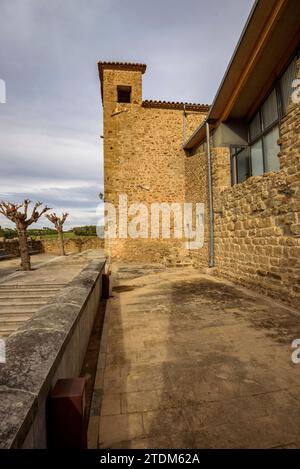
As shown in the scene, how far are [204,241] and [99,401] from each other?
9.11 meters

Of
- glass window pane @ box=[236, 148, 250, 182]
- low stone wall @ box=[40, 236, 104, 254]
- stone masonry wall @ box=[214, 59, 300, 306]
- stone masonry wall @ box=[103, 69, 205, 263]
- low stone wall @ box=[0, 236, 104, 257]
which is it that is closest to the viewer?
stone masonry wall @ box=[214, 59, 300, 306]

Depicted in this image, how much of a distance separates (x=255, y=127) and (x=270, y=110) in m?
1.02

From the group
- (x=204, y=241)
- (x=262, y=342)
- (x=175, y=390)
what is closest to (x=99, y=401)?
(x=175, y=390)

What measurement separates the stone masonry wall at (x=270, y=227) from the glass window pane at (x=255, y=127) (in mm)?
1932

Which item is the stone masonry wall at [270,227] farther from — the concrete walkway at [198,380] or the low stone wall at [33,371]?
the low stone wall at [33,371]

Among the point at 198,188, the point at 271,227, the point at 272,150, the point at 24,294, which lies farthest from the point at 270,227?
the point at 198,188

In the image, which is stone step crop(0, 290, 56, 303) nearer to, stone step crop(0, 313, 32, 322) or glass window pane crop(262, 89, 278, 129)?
stone step crop(0, 313, 32, 322)

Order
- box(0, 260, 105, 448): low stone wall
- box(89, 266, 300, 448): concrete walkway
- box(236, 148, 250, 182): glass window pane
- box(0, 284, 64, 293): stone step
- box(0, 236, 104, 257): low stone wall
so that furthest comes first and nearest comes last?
box(0, 236, 104, 257): low stone wall
box(236, 148, 250, 182): glass window pane
box(0, 284, 64, 293): stone step
box(89, 266, 300, 448): concrete walkway
box(0, 260, 105, 448): low stone wall

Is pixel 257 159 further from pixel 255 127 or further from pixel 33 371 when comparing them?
pixel 33 371

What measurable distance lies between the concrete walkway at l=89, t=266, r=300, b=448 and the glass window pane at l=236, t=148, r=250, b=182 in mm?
5224

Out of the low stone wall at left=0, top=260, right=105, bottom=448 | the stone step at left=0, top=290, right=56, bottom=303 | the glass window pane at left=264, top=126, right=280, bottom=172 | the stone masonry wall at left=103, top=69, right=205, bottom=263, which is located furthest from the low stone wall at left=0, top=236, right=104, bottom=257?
the low stone wall at left=0, top=260, right=105, bottom=448

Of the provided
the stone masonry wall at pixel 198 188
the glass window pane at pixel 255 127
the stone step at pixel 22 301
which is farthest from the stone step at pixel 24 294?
the glass window pane at pixel 255 127

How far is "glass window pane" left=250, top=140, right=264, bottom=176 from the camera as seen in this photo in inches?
302
